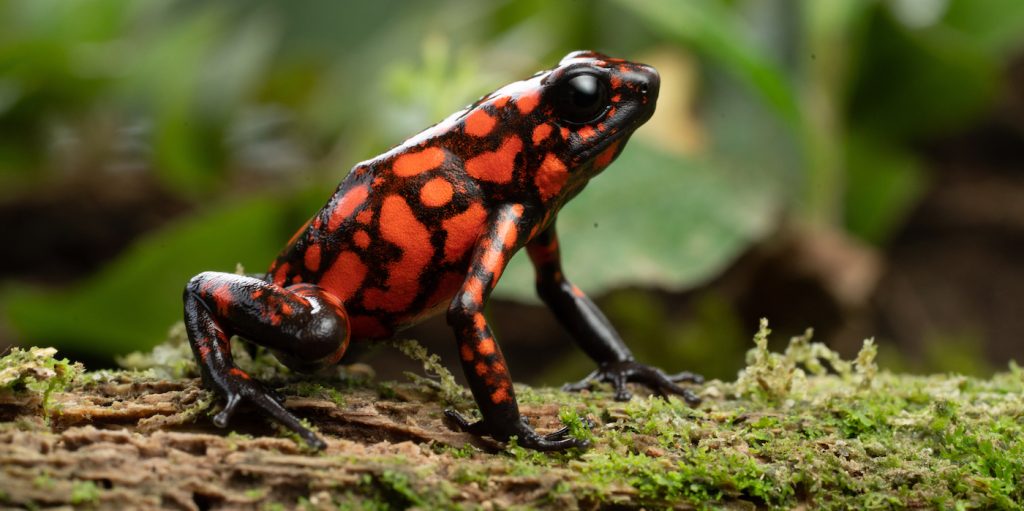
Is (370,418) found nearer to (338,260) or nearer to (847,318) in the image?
(338,260)

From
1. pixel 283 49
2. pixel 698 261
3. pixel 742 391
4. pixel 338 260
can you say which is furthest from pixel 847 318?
pixel 283 49

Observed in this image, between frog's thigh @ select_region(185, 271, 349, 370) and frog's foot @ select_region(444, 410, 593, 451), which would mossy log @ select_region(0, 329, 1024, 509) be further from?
frog's thigh @ select_region(185, 271, 349, 370)

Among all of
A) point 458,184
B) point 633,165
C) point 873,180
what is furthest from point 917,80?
point 458,184

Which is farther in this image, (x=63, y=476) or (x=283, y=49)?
(x=283, y=49)

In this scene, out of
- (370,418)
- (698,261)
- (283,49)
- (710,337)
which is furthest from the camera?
(283,49)

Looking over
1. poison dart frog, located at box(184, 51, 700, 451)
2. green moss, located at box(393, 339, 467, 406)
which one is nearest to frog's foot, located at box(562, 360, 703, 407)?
green moss, located at box(393, 339, 467, 406)

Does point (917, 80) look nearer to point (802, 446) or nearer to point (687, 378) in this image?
point (687, 378)
